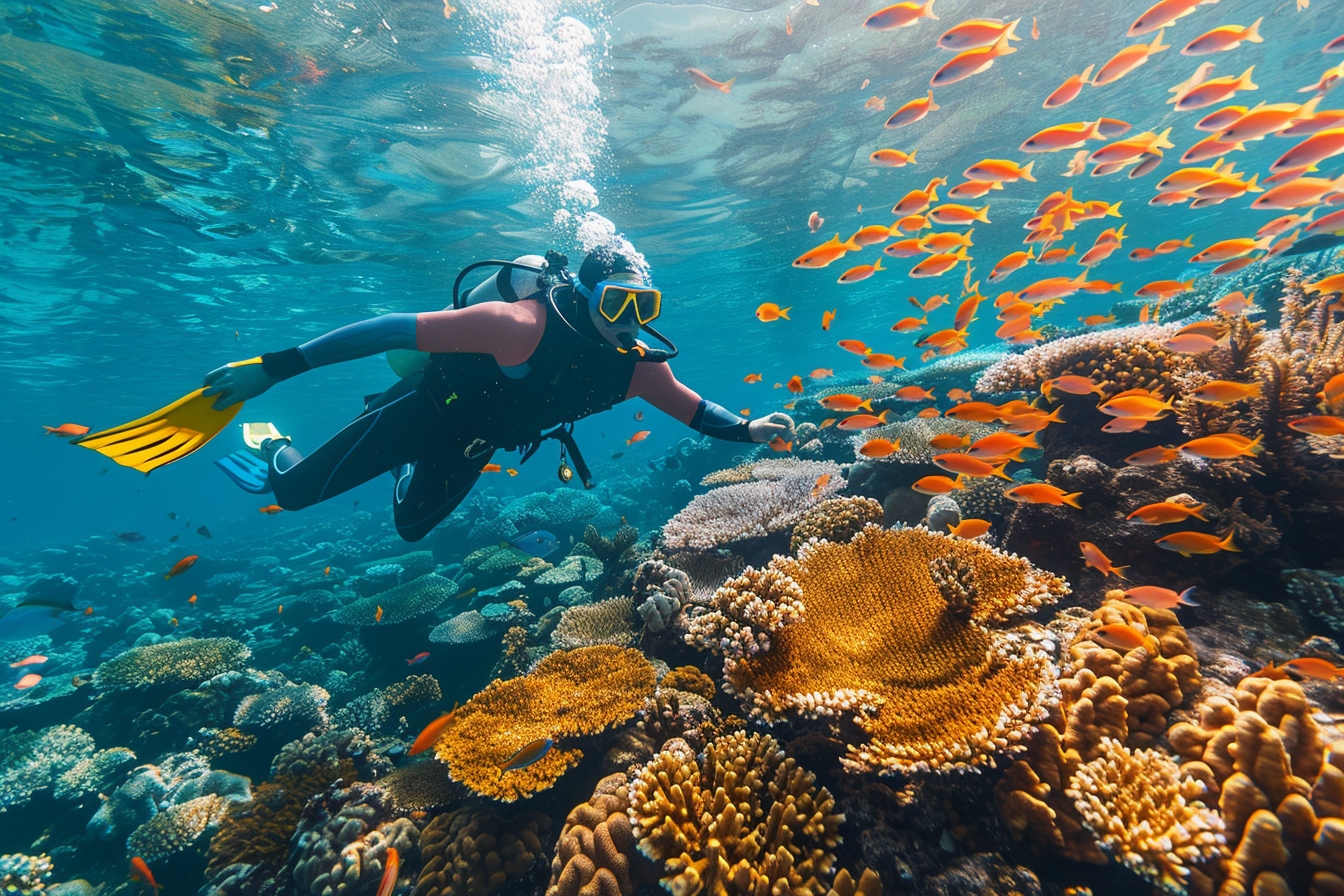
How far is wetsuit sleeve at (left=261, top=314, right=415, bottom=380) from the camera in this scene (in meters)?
3.68

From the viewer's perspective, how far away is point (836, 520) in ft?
16.5

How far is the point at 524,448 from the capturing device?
5.58 metres

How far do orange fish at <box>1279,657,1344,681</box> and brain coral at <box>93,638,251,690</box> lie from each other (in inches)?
470

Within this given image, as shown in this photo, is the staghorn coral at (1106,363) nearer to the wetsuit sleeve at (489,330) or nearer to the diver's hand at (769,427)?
the diver's hand at (769,427)

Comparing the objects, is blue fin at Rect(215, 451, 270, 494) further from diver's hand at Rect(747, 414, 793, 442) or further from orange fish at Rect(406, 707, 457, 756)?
diver's hand at Rect(747, 414, 793, 442)

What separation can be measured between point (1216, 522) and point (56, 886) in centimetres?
1140

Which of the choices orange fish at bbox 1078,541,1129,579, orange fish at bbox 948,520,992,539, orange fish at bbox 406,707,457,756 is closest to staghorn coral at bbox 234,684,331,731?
orange fish at bbox 406,707,457,756

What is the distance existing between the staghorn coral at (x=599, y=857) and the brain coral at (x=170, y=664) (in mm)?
8379

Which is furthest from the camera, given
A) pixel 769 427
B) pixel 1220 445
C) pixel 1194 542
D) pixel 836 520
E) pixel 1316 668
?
pixel 836 520

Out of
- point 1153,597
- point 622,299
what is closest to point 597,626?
point 622,299

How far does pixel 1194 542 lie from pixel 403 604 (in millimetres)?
10303

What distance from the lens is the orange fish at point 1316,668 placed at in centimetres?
243

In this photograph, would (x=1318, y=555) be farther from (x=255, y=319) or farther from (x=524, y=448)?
(x=255, y=319)

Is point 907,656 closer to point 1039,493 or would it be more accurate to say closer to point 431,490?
point 1039,493
